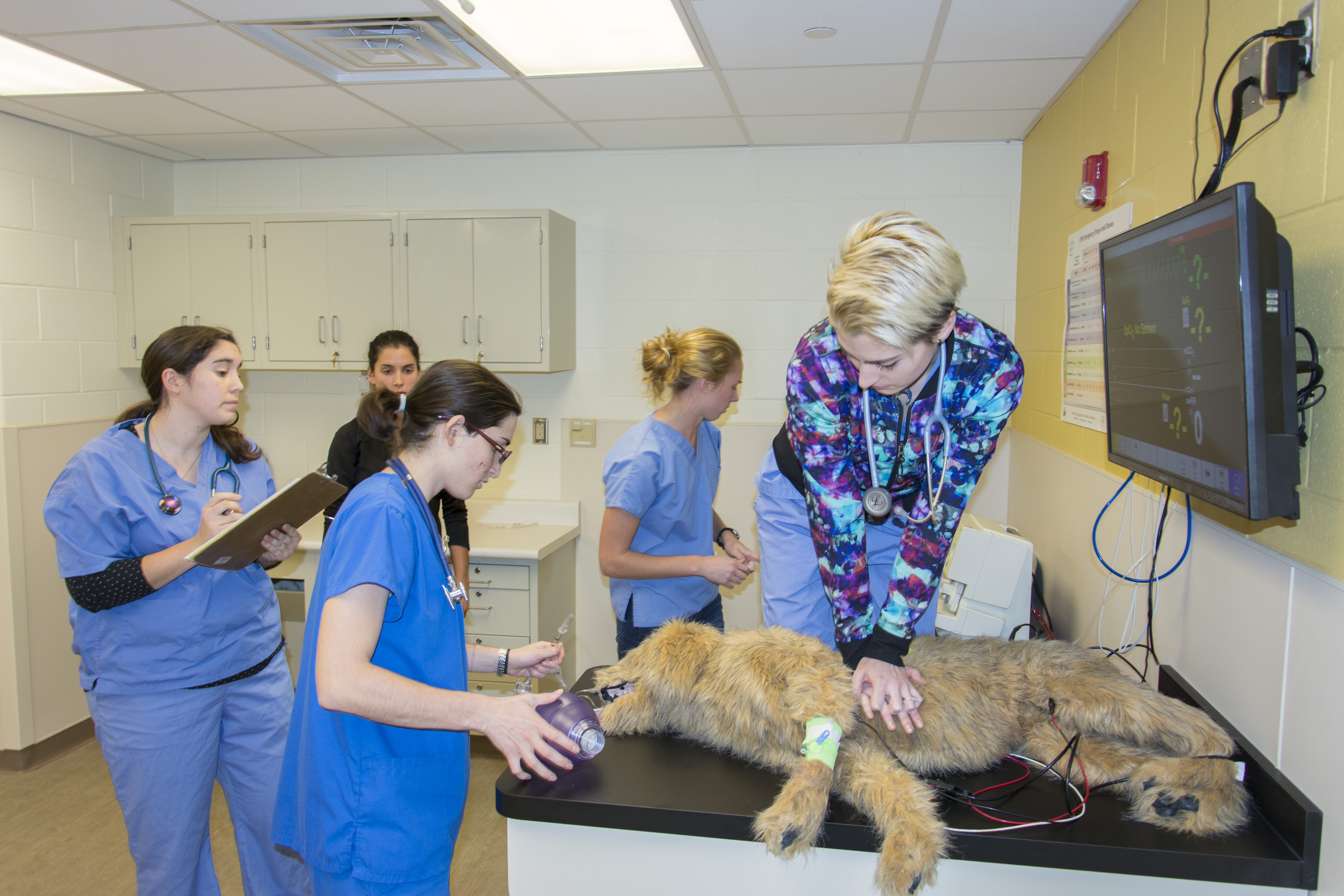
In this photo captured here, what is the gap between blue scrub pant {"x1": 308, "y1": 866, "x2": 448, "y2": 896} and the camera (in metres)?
1.30

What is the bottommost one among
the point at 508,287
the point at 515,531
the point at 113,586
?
the point at 515,531

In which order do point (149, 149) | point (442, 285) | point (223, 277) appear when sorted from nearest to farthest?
point (442, 285) → point (223, 277) → point (149, 149)

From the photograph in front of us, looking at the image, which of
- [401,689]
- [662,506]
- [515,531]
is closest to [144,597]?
[401,689]

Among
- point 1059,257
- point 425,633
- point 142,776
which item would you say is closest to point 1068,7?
point 1059,257

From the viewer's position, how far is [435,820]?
134 centimetres

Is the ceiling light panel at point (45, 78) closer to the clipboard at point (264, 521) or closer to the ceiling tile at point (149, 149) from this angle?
the ceiling tile at point (149, 149)

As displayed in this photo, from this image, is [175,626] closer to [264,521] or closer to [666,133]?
[264,521]

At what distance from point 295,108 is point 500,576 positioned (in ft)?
6.37

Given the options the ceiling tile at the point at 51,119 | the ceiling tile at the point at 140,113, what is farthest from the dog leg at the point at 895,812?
the ceiling tile at the point at 51,119

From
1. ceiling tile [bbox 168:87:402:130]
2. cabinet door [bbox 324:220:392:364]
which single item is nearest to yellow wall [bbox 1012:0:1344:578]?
ceiling tile [bbox 168:87:402:130]

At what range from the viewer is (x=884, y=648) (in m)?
1.43

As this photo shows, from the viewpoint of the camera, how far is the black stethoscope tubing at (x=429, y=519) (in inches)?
53.3

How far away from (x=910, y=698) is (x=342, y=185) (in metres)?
3.58

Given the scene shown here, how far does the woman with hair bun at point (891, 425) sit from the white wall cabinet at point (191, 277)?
295 cm
